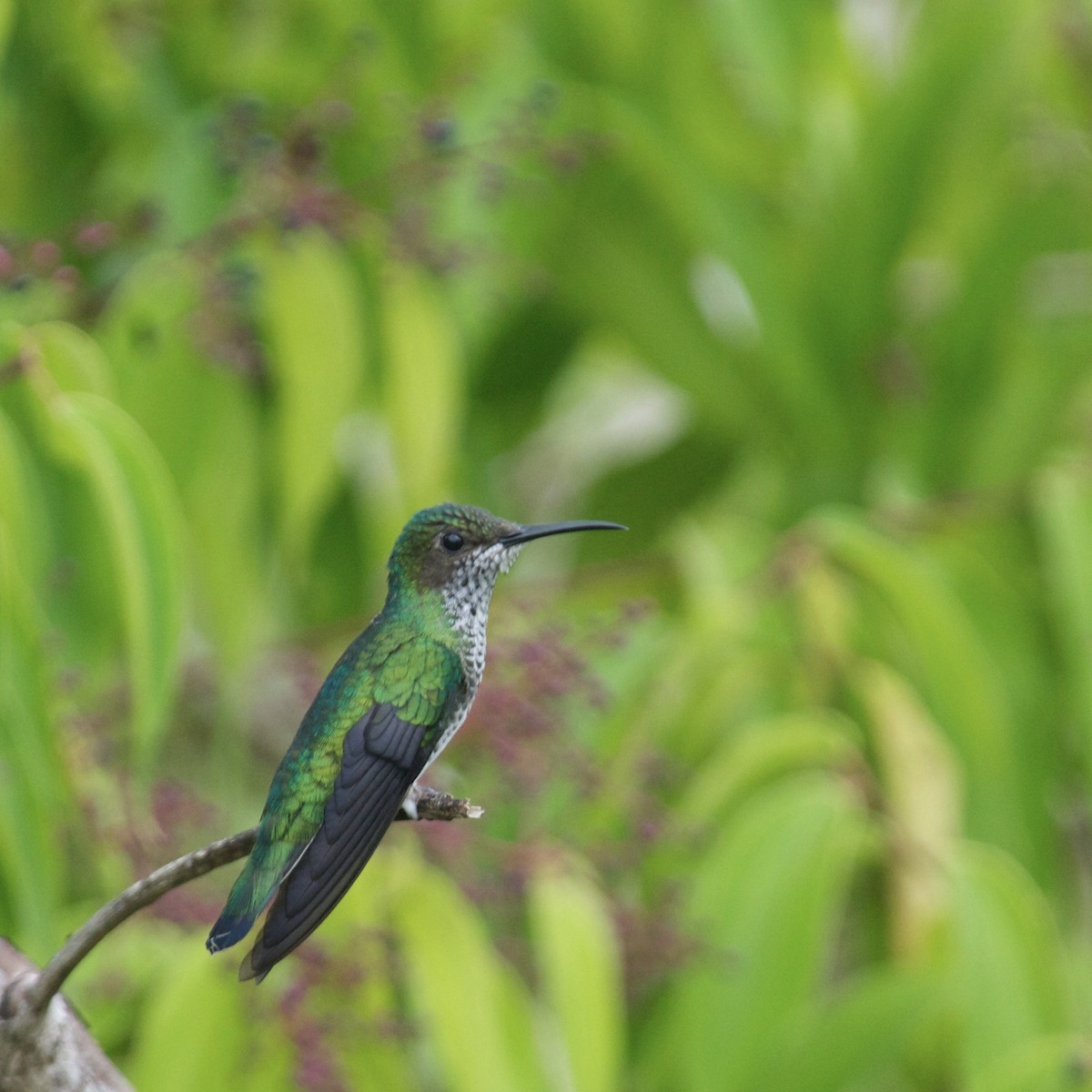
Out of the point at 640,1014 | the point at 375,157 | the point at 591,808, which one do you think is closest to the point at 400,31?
the point at 375,157

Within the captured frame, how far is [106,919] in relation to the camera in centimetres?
74

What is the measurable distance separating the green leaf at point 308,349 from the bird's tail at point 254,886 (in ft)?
3.77

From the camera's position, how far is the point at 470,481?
9.27ft

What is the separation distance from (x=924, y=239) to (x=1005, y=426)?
0.56 m

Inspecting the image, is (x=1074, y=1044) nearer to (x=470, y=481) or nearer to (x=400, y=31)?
(x=470, y=481)

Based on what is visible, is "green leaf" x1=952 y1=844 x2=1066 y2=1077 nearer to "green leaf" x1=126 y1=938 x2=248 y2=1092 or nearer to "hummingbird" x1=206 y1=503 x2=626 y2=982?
"green leaf" x1=126 y1=938 x2=248 y2=1092

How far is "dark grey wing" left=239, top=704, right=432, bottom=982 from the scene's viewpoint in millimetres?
676

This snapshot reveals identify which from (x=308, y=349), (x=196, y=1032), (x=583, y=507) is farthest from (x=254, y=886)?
(x=583, y=507)

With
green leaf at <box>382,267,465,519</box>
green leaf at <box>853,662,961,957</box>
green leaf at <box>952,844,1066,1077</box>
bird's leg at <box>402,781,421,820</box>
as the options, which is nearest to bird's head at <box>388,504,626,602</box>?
bird's leg at <box>402,781,421,820</box>

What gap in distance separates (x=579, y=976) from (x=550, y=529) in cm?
103

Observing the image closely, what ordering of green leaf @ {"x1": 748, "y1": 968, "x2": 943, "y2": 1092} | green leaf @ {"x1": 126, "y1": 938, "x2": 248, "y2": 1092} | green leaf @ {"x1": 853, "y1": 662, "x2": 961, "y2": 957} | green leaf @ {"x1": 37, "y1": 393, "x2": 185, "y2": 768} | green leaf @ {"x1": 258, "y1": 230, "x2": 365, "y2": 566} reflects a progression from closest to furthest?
green leaf @ {"x1": 37, "y1": 393, "x2": 185, "y2": 768}
green leaf @ {"x1": 126, "y1": 938, "x2": 248, "y2": 1092}
green leaf @ {"x1": 258, "y1": 230, "x2": 365, "y2": 566}
green leaf @ {"x1": 748, "y1": 968, "x2": 943, "y2": 1092}
green leaf @ {"x1": 853, "y1": 662, "x2": 961, "y2": 957}

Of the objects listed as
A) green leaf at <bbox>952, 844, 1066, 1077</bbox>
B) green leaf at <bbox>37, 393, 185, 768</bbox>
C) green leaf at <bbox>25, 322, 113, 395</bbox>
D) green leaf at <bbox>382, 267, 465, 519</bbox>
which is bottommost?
green leaf at <bbox>952, 844, 1066, 1077</bbox>

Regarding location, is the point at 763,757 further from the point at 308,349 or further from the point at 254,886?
the point at 254,886

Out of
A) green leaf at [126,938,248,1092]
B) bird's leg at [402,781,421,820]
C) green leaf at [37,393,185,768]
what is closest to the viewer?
bird's leg at [402,781,421,820]
